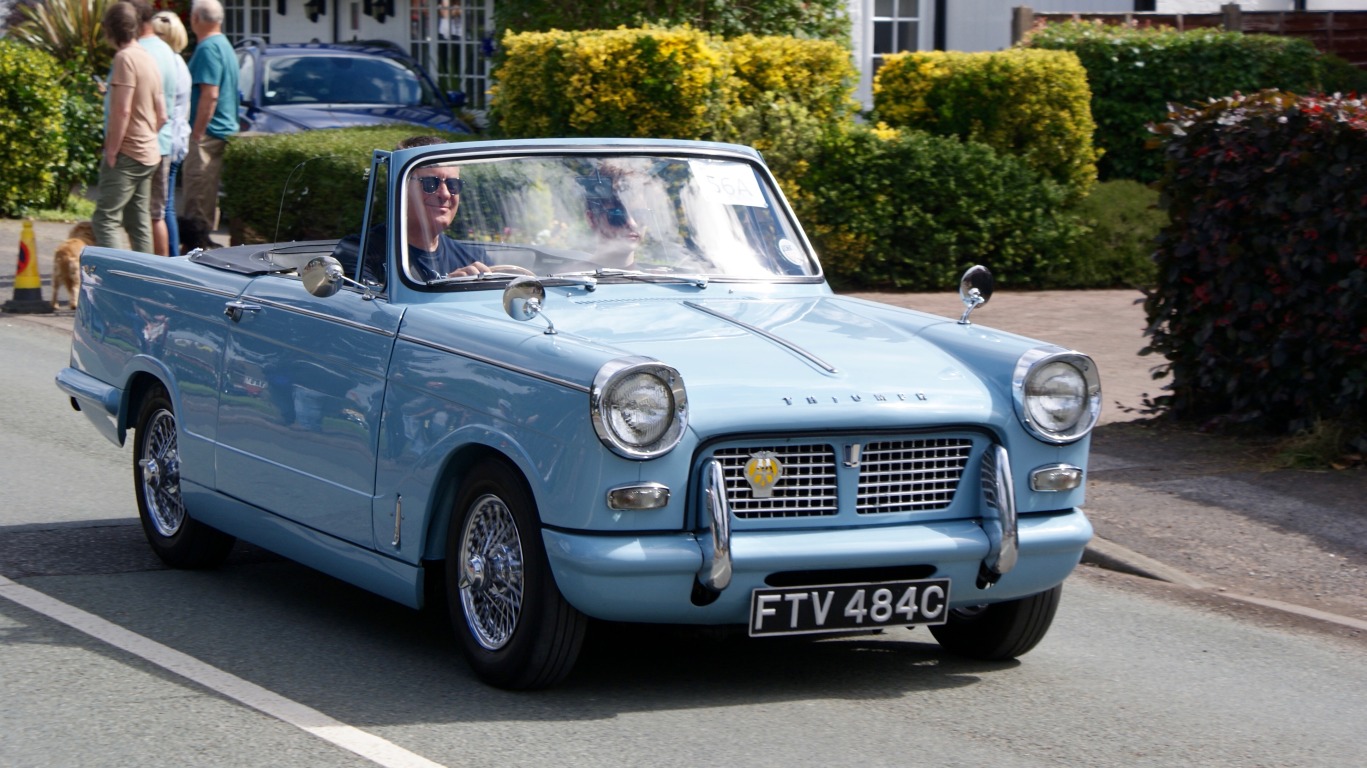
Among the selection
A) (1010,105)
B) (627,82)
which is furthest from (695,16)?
(1010,105)

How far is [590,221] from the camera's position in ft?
21.2

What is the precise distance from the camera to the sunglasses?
6.33m

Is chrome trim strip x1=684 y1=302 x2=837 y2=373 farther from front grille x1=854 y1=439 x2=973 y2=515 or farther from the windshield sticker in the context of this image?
the windshield sticker

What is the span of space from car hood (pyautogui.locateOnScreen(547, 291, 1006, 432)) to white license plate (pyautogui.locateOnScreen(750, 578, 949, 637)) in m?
0.47

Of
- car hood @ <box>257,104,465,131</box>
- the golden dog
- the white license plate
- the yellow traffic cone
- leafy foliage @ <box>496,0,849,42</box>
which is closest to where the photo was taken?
the white license plate

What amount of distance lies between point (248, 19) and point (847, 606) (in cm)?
2524

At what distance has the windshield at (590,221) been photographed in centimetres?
629

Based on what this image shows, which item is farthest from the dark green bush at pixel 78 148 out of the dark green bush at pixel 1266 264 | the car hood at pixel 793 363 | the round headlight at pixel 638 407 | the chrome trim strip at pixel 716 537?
the chrome trim strip at pixel 716 537

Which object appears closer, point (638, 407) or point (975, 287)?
point (638, 407)

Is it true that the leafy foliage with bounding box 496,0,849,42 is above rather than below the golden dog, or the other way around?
above

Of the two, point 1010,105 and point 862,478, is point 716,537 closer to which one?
point 862,478

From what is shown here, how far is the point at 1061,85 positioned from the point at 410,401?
37.8 feet

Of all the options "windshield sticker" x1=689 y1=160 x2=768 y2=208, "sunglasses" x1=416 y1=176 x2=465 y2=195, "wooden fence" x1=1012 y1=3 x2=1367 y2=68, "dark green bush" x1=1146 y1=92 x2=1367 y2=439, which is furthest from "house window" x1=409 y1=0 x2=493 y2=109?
"sunglasses" x1=416 y1=176 x2=465 y2=195

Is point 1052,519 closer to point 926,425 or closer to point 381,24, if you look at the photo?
point 926,425
